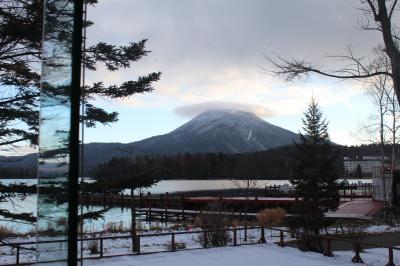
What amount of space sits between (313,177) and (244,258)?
26.8 feet

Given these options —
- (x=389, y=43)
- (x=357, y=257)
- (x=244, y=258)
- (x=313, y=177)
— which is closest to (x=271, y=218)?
(x=313, y=177)

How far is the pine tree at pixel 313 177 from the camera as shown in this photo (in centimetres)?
2288

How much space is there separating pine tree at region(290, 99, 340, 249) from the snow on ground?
3.77 m

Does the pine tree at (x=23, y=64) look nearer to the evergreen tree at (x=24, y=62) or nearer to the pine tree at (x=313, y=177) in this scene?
the evergreen tree at (x=24, y=62)

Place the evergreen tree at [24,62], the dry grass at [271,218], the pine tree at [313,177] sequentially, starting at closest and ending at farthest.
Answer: the evergreen tree at [24,62]
the pine tree at [313,177]
the dry grass at [271,218]

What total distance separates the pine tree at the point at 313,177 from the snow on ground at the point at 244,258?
3.77 metres

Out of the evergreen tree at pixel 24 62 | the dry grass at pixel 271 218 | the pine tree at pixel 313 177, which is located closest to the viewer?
the evergreen tree at pixel 24 62

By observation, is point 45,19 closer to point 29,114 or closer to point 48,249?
point 48,249

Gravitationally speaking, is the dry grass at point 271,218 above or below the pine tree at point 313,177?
below

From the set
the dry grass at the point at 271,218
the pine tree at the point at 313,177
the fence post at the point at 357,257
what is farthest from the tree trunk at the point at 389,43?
the dry grass at the point at 271,218

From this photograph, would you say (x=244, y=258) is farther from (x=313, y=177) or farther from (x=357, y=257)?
(x=313, y=177)

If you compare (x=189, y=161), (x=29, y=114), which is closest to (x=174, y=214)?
(x=29, y=114)

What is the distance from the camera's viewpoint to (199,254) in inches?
691

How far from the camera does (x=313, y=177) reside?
2358 cm
